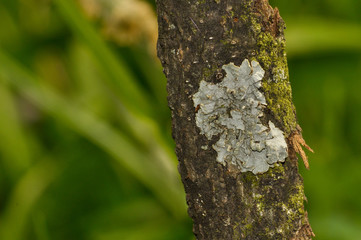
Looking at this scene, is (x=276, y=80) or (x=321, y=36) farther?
(x=321, y=36)

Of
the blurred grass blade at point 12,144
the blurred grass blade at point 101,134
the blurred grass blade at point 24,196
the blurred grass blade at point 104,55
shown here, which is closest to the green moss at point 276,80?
the blurred grass blade at point 104,55

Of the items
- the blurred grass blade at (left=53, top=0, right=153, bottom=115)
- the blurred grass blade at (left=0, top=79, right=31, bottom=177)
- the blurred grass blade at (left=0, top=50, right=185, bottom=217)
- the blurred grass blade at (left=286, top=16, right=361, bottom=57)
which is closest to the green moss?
the blurred grass blade at (left=53, top=0, right=153, bottom=115)

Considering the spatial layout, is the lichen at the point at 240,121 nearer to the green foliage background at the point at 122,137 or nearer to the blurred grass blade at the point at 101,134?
the green foliage background at the point at 122,137

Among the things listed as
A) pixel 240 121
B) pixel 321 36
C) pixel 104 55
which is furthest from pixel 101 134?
pixel 240 121

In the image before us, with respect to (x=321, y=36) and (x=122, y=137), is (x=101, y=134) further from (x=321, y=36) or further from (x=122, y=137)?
(x=321, y=36)

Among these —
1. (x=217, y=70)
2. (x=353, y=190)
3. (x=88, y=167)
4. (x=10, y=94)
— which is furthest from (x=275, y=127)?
(x=10, y=94)

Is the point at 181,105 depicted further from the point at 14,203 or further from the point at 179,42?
the point at 14,203

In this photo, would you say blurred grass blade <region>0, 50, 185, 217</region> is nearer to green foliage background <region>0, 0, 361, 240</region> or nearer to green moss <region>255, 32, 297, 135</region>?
green foliage background <region>0, 0, 361, 240</region>
